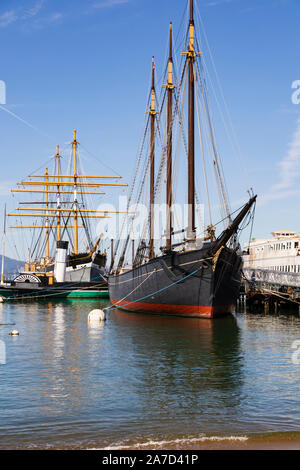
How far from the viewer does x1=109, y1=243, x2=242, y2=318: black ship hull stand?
119 feet

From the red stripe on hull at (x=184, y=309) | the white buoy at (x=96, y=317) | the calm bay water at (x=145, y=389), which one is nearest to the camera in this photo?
the calm bay water at (x=145, y=389)

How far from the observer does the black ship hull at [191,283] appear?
36250 millimetres

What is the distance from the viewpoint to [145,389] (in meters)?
17.1

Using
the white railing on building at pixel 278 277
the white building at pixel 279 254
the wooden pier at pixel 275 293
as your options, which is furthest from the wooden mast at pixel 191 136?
the white building at pixel 279 254

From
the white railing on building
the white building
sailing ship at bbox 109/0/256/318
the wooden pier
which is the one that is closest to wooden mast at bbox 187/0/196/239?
sailing ship at bbox 109/0/256/318

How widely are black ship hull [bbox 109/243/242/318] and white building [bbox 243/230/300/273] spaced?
2754cm

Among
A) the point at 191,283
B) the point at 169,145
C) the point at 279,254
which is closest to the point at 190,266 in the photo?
the point at 191,283

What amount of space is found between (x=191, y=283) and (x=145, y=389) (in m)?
20.3

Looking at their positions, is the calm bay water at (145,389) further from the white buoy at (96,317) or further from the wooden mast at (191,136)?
the wooden mast at (191,136)

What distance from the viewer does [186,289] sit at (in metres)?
37.5

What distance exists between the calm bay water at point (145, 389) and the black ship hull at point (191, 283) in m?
5.60

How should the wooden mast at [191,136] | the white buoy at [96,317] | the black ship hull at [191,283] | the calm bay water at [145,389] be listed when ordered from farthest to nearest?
the white buoy at [96,317] < the wooden mast at [191,136] < the black ship hull at [191,283] < the calm bay water at [145,389]

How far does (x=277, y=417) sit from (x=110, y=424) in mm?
4607

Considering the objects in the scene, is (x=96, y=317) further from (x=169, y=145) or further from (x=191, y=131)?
(x=169, y=145)
